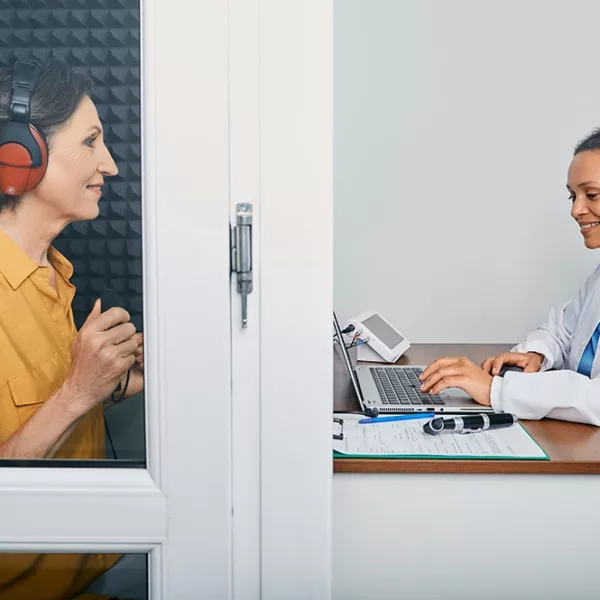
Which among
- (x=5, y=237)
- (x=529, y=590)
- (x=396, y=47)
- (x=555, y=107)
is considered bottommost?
(x=529, y=590)

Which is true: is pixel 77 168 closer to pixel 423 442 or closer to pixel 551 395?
pixel 423 442

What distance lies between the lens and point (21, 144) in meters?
0.87

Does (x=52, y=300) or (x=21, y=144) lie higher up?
(x=21, y=144)

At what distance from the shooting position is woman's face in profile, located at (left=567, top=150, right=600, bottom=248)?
1691 mm

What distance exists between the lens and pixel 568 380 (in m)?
1.34

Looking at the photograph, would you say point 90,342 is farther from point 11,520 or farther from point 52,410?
point 11,520

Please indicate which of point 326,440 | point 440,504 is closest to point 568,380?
point 440,504

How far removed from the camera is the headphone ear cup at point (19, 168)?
0.86 metres

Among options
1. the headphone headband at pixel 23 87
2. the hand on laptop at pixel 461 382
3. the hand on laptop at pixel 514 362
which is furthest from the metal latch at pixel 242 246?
the hand on laptop at pixel 514 362

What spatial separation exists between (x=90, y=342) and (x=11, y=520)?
0.25m

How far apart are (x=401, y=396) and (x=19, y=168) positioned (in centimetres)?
90

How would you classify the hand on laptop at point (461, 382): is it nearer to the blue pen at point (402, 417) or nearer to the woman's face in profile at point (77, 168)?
the blue pen at point (402, 417)

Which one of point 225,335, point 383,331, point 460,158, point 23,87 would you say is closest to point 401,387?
point 383,331

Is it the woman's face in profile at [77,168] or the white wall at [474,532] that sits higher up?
the woman's face in profile at [77,168]
